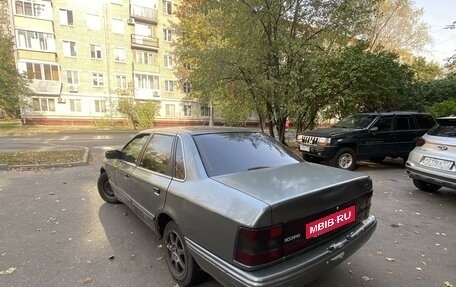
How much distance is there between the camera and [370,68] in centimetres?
983

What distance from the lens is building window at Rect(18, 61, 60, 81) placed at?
25.4 m

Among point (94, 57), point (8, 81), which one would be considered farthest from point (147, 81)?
point (8, 81)

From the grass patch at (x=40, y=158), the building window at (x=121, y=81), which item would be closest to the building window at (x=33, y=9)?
the building window at (x=121, y=81)

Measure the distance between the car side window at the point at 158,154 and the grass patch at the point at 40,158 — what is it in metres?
6.64

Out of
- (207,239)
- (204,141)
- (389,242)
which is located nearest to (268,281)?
(207,239)

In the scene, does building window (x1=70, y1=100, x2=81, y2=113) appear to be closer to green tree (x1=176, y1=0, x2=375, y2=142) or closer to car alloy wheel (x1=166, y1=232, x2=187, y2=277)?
green tree (x1=176, y1=0, x2=375, y2=142)

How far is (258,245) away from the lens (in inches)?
78.1

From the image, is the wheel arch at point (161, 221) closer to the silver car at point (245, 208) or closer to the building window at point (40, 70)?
the silver car at point (245, 208)

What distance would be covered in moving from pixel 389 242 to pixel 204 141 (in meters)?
2.91

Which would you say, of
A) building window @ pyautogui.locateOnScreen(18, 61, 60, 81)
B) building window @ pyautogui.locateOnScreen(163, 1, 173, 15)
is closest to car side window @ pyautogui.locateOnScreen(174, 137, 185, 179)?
building window @ pyautogui.locateOnScreen(18, 61, 60, 81)

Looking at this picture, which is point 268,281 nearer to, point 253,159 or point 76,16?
point 253,159

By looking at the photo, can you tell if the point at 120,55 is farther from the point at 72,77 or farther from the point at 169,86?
the point at 169,86

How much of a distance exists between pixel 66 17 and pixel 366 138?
3093cm

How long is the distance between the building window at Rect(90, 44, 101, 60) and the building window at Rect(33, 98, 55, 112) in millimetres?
6228
